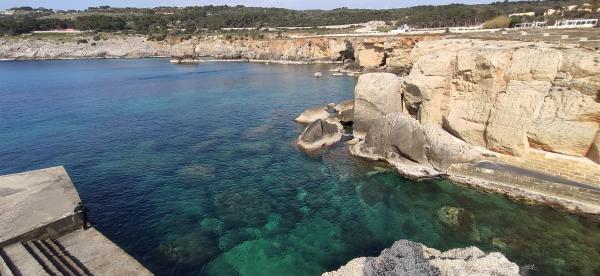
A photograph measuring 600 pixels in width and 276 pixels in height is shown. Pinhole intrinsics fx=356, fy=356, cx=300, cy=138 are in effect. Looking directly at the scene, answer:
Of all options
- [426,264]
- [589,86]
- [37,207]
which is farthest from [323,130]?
[37,207]

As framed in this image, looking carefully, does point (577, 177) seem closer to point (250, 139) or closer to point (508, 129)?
point (508, 129)

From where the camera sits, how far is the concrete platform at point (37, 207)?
52.8ft

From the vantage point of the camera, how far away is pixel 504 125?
23766 mm

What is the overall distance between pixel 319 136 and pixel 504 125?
1475 centimetres

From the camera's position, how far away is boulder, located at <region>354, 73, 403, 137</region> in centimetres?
3056

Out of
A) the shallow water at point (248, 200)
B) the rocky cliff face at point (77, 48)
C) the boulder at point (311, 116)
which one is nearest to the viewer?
the shallow water at point (248, 200)

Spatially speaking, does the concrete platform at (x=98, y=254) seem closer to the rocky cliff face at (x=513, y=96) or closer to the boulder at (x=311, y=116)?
the rocky cliff face at (x=513, y=96)

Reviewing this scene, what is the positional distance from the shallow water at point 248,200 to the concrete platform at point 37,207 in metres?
2.35

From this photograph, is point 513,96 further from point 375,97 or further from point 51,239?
point 51,239

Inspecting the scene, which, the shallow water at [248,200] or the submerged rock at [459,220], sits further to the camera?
the submerged rock at [459,220]

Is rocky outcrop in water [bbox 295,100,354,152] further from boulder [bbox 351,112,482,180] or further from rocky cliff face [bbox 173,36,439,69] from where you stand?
rocky cliff face [bbox 173,36,439,69]

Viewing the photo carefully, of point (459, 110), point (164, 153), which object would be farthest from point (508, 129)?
point (164, 153)

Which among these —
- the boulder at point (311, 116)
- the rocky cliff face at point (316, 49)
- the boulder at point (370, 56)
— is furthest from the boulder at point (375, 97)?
the boulder at point (370, 56)

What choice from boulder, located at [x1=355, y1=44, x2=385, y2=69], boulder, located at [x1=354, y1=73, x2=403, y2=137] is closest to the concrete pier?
boulder, located at [x1=354, y1=73, x2=403, y2=137]
